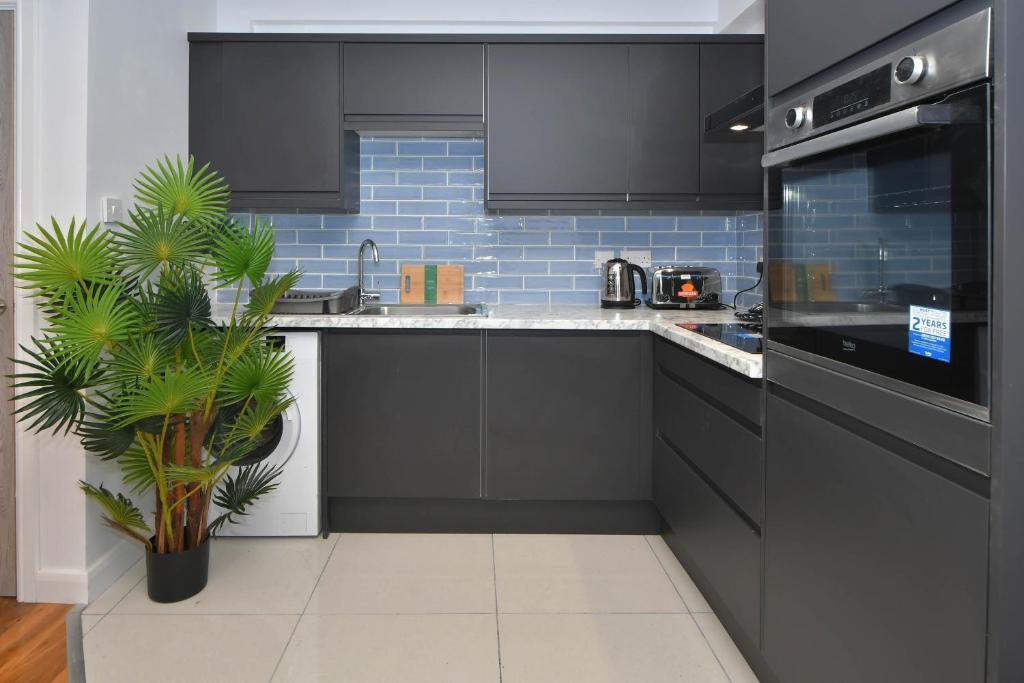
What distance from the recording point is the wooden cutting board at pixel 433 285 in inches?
142

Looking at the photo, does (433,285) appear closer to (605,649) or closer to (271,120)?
(271,120)

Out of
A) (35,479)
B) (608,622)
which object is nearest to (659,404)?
(608,622)

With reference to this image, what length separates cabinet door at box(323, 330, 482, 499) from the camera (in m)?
2.97

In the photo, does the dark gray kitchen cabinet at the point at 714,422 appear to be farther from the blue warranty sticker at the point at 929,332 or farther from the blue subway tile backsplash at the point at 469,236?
the blue subway tile backsplash at the point at 469,236

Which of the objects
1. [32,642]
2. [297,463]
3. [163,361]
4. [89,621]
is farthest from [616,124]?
[32,642]

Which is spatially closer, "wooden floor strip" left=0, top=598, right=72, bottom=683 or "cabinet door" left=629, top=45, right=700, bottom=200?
"wooden floor strip" left=0, top=598, right=72, bottom=683

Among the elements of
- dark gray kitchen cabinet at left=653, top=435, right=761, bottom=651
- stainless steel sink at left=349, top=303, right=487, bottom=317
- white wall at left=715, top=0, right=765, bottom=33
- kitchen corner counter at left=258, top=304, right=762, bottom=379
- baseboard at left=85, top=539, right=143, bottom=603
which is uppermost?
white wall at left=715, top=0, right=765, bottom=33

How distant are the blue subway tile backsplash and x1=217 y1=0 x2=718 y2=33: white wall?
550 mm

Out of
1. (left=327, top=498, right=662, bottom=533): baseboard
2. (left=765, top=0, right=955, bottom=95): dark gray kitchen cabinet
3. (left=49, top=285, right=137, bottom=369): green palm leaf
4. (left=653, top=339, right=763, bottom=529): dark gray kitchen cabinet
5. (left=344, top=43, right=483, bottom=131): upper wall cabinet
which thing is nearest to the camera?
(left=765, top=0, right=955, bottom=95): dark gray kitchen cabinet

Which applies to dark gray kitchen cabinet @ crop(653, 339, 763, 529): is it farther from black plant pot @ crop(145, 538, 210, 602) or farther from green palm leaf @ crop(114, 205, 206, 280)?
black plant pot @ crop(145, 538, 210, 602)

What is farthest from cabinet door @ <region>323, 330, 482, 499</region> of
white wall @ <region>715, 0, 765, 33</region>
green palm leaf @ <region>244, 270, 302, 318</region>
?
white wall @ <region>715, 0, 765, 33</region>

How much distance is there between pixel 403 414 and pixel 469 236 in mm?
1041

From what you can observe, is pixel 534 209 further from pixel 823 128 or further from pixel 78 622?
pixel 78 622

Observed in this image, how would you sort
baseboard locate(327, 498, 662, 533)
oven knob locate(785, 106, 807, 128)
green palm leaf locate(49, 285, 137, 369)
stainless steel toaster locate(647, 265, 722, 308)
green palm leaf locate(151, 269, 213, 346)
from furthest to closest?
1. stainless steel toaster locate(647, 265, 722, 308)
2. baseboard locate(327, 498, 662, 533)
3. green palm leaf locate(151, 269, 213, 346)
4. green palm leaf locate(49, 285, 137, 369)
5. oven knob locate(785, 106, 807, 128)
